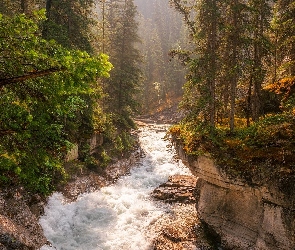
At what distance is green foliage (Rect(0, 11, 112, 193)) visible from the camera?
18.0 feet

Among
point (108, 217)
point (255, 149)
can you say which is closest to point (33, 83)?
point (255, 149)

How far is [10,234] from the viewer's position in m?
9.53

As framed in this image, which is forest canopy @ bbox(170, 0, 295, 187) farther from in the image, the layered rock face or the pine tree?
the layered rock face

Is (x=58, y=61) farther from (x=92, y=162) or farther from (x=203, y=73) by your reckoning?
(x=92, y=162)

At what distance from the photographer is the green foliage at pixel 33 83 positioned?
5480 millimetres

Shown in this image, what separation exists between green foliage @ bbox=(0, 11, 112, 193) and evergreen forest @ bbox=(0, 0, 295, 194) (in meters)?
0.02

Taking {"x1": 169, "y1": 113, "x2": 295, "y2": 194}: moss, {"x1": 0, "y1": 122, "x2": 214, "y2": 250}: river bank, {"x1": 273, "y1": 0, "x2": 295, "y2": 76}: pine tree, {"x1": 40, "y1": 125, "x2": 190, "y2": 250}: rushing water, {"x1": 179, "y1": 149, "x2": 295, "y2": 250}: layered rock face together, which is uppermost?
{"x1": 273, "y1": 0, "x2": 295, "y2": 76}: pine tree

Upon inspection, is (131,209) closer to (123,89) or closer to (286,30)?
(286,30)

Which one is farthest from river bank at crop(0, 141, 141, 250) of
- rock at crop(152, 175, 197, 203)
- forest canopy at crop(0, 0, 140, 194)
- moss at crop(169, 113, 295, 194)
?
moss at crop(169, 113, 295, 194)

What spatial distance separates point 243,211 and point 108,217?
7858 millimetres

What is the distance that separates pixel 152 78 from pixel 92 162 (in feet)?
207

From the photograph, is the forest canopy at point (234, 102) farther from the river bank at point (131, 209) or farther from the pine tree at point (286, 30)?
the river bank at point (131, 209)

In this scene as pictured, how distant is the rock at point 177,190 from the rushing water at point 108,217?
0.74m

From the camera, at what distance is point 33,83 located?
251 inches
